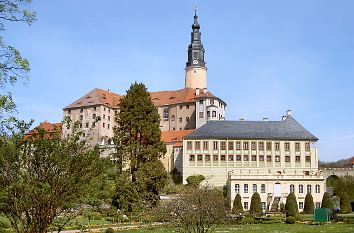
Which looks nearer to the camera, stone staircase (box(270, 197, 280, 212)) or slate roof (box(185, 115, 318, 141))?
stone staircase (box(270, 197, 280, 212))

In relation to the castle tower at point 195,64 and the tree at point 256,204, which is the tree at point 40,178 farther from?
the castle tower at point 195,64

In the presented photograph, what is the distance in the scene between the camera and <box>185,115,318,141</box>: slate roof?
2589 inches

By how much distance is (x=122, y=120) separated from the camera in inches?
1698

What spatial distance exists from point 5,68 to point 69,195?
320 cm

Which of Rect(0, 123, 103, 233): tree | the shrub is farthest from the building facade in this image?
Rect(0, 123, 103, 233): tree

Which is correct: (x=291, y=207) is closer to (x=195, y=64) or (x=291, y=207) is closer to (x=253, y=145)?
(x=253, y=145)

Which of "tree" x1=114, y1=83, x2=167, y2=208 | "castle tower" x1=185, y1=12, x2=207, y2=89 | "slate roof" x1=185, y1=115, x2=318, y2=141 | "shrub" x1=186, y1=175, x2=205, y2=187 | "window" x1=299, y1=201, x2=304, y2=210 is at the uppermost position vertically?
"castle tower" x1=185, y1=12, x2=207, y2=89

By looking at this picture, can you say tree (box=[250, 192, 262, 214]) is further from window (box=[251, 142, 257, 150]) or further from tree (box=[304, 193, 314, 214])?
window (box=[251, 142, 257, 150])

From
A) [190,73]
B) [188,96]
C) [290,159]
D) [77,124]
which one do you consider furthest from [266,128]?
[77,124]

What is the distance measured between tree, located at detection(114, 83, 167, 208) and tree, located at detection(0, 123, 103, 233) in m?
26.3

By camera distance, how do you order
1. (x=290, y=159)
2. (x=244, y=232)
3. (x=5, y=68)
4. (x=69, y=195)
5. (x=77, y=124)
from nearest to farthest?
1. (x=5, y=68)
2. (x=69, y=195)
3. (x=77, y=124)
4. (x=244, y=232)
5. (x=290, y=159)

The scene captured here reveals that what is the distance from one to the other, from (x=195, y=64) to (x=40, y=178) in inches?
3598

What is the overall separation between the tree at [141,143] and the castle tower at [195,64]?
5659 centimetres

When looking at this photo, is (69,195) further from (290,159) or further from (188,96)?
(188,96)
